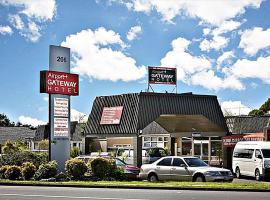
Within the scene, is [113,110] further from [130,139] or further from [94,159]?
[94,159]

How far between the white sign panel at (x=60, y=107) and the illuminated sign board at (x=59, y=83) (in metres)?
0.50

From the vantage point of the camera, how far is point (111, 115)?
191 feet

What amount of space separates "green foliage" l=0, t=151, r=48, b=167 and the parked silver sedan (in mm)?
8177

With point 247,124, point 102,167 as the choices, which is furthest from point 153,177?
point 247,124

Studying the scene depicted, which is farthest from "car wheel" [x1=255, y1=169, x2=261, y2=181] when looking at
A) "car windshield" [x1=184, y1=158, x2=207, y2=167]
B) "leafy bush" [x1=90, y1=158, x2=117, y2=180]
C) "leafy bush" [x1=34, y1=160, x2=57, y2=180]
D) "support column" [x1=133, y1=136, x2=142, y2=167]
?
"support column" [x1=133, y1=136, x2=142, y2=167]

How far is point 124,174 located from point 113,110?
27862 millimetres

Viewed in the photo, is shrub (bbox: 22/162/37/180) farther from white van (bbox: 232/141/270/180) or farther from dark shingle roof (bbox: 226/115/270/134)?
dark shingle roof (bbox: 226/115/270/134)

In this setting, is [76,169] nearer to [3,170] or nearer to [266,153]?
[3,170]

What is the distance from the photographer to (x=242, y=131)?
5678 centimetres

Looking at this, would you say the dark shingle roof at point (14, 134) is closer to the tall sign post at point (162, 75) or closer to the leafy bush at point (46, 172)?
the tall sign post at point (162, 75)

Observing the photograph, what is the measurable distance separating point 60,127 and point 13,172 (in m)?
4.24

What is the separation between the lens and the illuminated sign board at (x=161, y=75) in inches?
2382

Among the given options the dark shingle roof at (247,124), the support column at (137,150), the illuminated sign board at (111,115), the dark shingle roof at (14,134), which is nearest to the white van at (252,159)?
the support column at (137,150)

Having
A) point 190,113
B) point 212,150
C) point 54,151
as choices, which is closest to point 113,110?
point 190,113
